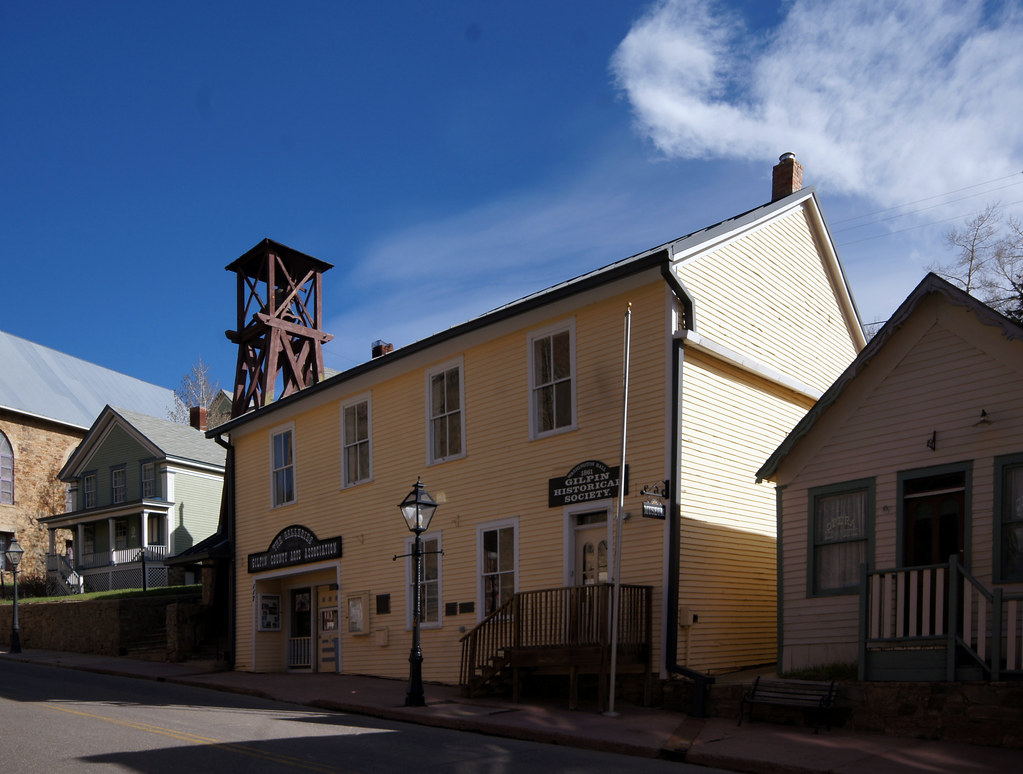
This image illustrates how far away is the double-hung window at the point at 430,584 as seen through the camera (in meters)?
18.9

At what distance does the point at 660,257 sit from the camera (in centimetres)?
1534

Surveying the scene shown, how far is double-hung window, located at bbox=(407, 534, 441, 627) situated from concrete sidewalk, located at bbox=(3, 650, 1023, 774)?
1278mm

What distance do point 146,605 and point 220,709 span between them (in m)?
14.4

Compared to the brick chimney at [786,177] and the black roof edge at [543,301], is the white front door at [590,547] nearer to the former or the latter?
the black roof edge at [543,301]

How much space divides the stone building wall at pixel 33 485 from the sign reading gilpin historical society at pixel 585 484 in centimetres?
3458

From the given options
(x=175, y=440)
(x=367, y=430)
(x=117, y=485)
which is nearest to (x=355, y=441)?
(x=367, y=430)

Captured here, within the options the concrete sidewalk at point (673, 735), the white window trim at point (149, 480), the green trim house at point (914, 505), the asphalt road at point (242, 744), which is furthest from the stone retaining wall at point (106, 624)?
the green trim house at point (914, 505)

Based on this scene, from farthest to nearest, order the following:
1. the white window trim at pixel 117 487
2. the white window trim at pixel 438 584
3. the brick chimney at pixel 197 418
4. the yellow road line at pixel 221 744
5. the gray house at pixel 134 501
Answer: the brick chimney at pixel 197 418, the white window trim at pixel 117 487, the gray house at pixel 134 501, the white window trim at pixel 438 584, the yellow road line at pixel 221 744

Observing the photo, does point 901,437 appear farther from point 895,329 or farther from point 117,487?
point 117,487

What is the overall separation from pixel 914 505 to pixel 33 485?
139ft

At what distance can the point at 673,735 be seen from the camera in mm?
12305

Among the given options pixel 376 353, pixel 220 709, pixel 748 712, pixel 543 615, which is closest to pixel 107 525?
pixel 376 353

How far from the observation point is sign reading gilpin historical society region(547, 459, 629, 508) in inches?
626

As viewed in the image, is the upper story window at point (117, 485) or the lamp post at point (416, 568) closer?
the lamp post at point (416, 568)
